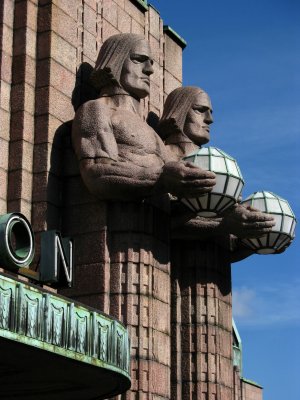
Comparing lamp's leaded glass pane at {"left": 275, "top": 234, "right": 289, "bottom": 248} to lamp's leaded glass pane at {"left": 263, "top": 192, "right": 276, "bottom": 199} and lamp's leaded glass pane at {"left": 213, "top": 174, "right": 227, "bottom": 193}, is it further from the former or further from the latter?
lamp's leaded glass pane at {"left": 213, "top": 174, "right": 227, "bottom": 193}

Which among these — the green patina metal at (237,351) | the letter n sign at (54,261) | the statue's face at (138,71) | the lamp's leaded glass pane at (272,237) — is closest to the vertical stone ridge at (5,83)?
the statue's face at (138,71)

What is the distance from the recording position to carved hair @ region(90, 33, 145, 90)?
27.2 metres

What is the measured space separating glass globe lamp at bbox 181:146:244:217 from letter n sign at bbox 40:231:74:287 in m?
4.17

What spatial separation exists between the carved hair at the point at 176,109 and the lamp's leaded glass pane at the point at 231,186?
10.6 ft

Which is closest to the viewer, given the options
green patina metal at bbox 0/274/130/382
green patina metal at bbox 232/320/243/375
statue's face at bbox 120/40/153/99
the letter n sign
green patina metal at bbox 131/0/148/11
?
green patina metal at bbox 0/274/130/382

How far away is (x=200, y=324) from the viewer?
91.9 feet

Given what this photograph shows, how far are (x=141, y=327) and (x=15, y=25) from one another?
7312mm

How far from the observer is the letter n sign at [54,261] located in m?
22.5

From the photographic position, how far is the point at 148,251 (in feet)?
85.2

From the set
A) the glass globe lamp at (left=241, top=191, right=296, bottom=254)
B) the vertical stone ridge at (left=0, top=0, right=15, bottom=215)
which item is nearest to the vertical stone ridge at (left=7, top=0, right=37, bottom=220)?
the vertical stone ridge at (left=0, top=0, right=15, bottom=215)

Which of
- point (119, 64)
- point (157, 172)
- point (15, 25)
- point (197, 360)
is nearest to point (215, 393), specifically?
point (197, 360)

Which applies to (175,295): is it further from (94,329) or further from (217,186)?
(94,329)

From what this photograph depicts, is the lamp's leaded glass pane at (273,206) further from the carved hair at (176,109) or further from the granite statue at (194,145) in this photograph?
the carved hair at (176,109)

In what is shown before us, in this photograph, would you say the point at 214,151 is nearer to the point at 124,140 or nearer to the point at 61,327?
the point at 124,140
